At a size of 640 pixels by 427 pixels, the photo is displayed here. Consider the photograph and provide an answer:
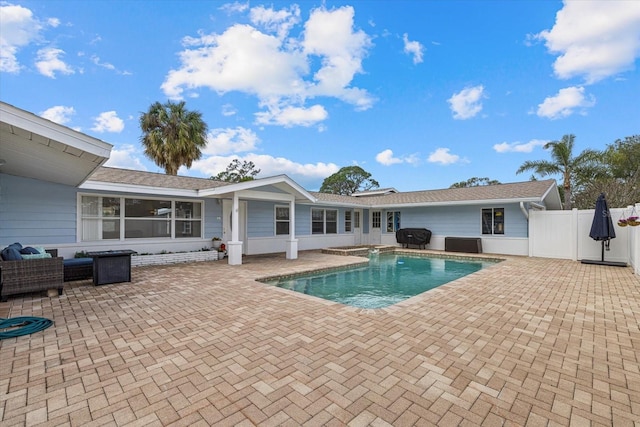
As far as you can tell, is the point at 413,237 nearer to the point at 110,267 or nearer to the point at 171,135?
the point at 110,267

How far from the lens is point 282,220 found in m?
13.0

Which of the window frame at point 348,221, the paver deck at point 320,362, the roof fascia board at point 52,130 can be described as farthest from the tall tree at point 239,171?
the roof fascia board at point 52,130

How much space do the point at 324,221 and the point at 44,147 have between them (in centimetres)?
1143

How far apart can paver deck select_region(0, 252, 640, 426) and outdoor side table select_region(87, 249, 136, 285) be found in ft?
3.47

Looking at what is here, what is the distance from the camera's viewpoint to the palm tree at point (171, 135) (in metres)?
16.8

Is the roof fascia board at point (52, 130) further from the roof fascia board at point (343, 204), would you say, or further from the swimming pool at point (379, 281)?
the roof fascia board at point (343, 204)

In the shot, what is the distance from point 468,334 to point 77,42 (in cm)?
1529

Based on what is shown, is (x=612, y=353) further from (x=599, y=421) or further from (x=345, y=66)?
(x=345, y=66)

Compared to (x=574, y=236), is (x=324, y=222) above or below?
above

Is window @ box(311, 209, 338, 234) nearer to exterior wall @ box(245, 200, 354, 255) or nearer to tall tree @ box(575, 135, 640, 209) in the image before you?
exterior wall @ box(245, 200, 354, 255)

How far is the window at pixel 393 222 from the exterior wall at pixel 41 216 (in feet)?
42.1

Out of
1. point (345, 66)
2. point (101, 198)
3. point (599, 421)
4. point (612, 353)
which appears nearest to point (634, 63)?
point (345, 66)

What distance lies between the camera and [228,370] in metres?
2.78

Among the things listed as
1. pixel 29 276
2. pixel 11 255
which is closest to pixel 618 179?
pixel 29 276
